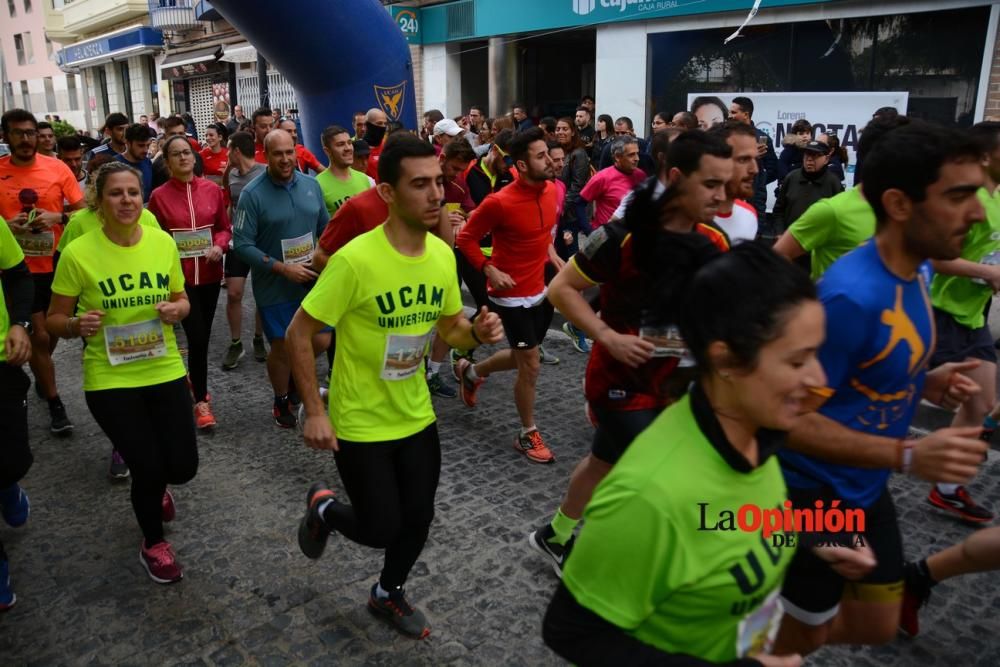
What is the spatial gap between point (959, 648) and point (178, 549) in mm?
3414

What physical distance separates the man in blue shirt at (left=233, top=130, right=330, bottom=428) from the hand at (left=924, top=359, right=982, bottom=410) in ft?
12.8

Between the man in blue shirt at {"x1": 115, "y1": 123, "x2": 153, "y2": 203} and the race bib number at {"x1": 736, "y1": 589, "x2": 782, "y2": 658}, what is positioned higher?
the man in blue shirt at {"x1": 115, "y1": 123, "x2": 153, "y2": 203}

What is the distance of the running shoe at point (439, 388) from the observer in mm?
6195

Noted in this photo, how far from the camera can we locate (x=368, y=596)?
3457 millimetres

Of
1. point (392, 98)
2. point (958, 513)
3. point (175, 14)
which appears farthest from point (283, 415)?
point (175, 14)

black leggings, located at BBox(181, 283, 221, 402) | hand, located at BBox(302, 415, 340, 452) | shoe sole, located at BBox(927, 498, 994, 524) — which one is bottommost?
shoe sole, located at BBox(927, 498, 994, 524)

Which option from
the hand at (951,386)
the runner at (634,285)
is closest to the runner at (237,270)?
the runner at (634,285)

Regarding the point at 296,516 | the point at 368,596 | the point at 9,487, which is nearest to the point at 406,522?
the point at 368,596

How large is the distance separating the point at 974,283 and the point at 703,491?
320cm

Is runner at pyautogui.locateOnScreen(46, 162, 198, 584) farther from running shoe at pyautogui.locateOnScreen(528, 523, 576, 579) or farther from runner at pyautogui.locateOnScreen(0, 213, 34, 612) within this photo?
running shoe at pyautogui.locateOnScreen(528, 523, 576, 579)

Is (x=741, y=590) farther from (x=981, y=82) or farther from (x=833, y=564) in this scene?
(x=981, y=82)

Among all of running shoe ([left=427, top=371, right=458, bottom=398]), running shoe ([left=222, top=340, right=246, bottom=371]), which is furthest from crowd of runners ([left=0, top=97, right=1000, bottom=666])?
running shoe ([left=222, top=340, right=246, bottom=371])

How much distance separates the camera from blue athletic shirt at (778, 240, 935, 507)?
214 centimetres

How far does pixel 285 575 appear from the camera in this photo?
3.63 metres
